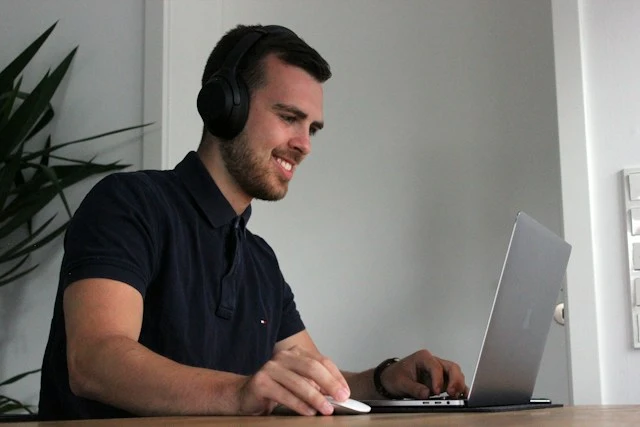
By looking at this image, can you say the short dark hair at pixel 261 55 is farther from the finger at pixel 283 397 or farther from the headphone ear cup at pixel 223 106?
the finger at pixel 283 397

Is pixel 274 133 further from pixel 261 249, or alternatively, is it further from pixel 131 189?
pixel 131 189

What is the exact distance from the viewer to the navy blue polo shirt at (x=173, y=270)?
1501mm

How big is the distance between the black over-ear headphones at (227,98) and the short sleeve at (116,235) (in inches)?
7.4

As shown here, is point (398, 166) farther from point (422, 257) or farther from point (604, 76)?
point (604, 76)

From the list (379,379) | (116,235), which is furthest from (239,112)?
(379,379)

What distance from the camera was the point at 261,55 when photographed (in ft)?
6.21

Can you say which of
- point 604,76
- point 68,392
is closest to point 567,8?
point 604,76

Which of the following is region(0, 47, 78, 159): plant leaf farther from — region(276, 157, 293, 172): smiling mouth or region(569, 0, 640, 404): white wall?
region(569, 0, 640, 404): white wall

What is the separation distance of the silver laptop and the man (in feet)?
0.52

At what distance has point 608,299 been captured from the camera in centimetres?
217

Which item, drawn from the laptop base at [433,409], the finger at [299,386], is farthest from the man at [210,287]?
the laptop base at [433,409]

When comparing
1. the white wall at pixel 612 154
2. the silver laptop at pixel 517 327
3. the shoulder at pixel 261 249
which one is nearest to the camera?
the silver laptop at pixel 517 327

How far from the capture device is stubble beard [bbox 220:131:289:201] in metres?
1.87

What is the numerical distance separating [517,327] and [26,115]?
5.57 ft
